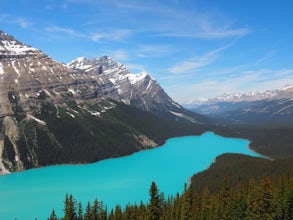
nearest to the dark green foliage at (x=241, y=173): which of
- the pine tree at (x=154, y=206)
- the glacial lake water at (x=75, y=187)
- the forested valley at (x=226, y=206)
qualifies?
the glacial lake water at (x=75, y=187)

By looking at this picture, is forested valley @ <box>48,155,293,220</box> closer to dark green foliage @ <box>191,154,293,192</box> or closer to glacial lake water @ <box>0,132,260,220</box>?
glacial lake water @ <box>0,132,260,220</box>

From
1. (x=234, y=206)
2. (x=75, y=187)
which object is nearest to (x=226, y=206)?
(x=234, y=206)

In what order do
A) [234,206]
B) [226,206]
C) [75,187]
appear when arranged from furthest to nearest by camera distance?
[75,187] < [226,206] < [234,206]

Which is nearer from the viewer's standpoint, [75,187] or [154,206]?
[154,206]

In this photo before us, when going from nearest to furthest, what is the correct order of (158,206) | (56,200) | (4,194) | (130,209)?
(158,206) → (130,209) → (56,200) → (4,194)

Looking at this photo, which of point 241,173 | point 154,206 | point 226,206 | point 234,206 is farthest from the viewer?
point 241,173

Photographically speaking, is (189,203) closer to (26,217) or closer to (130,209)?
(130,209)

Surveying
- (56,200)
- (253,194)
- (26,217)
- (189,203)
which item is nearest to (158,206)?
(189,203)

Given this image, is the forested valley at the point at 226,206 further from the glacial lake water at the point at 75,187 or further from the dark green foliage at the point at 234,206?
the glacial lake water at the point at 75,187

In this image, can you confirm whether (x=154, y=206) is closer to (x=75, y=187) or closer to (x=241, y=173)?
(x=241, y=173)

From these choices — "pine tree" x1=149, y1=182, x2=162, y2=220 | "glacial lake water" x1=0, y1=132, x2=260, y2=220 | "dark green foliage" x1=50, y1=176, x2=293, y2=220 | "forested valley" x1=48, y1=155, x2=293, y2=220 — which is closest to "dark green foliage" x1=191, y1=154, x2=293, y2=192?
"glacial lake water" x1=0, y1=132, x2=260, y2=220

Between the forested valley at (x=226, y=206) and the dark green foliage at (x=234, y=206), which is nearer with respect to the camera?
the forested valley at (x=226, y=206)
